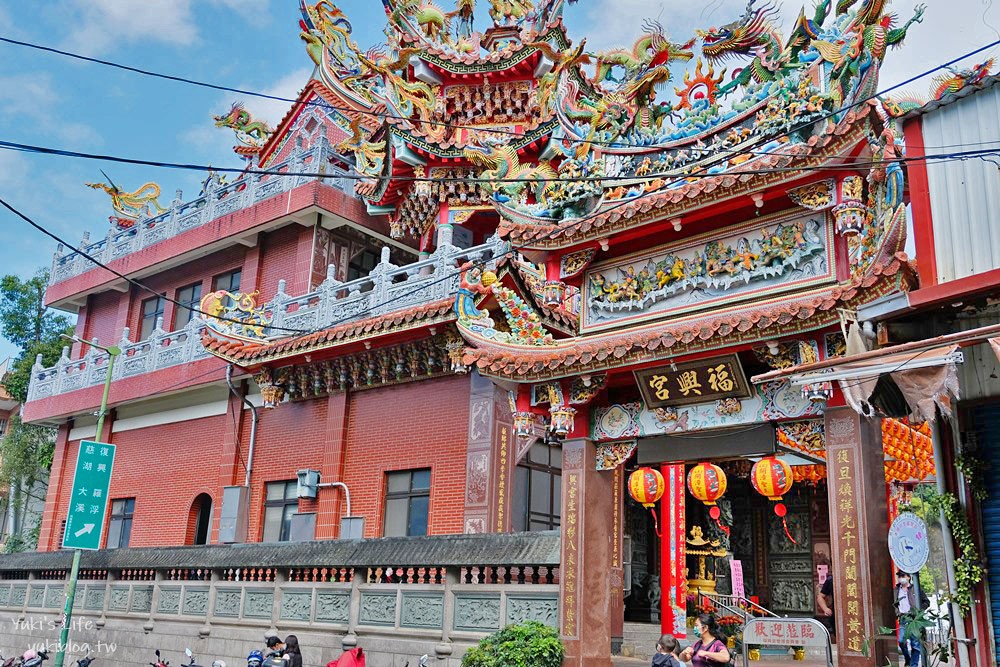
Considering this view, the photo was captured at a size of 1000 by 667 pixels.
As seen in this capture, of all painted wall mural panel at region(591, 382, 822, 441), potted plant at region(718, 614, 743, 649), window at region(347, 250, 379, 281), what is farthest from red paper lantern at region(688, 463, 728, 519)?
window at region(347, 250, 379, 281)

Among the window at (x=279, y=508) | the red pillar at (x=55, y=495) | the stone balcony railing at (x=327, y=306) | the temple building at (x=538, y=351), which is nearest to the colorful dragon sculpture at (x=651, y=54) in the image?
the temple building at (x=538, y=351)

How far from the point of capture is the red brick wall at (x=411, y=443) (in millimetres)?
15883

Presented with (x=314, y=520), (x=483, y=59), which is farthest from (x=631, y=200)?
(x=314, y=520)

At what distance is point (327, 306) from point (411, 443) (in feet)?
11.2

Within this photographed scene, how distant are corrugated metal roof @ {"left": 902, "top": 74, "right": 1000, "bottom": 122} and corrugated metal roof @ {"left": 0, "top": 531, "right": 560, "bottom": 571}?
657cm

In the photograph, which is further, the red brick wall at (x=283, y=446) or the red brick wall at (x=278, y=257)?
the red brick wall at (x=278, y=257)

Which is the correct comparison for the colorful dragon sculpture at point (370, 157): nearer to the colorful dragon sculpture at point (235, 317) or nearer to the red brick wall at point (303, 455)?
the colorful dragon sculpture at point (235, 317)

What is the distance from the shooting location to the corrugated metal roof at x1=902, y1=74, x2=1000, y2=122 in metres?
8.68

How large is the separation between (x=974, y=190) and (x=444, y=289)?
9.40m

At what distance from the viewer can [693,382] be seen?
11305 mm

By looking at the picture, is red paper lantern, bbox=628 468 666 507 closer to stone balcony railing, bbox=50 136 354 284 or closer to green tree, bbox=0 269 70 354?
stone balcony railing, bbox=50 136 354 284

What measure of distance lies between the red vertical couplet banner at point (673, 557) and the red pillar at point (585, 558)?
3.54 meters

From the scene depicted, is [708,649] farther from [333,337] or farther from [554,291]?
[333,337]

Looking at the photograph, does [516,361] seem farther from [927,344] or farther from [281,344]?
[281,344]
